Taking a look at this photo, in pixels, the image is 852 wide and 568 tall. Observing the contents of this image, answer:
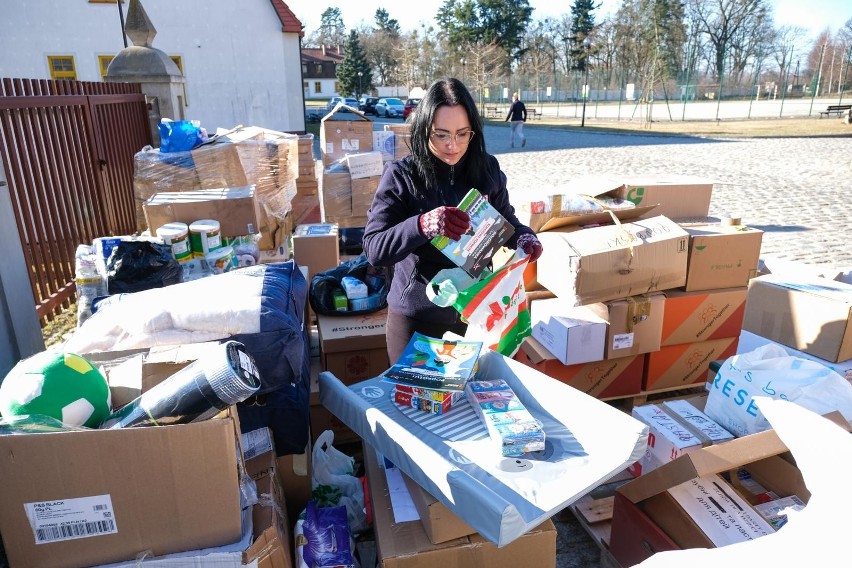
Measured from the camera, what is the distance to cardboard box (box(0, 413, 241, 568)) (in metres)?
1.37

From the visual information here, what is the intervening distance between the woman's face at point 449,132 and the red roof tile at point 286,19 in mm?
15572

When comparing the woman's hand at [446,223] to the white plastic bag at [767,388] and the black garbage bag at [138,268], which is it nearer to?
the white plastic bag at [767,388]

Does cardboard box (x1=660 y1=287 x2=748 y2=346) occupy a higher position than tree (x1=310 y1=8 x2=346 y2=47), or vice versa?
tree (x1=310 y1=8 x2=346 y2=47)

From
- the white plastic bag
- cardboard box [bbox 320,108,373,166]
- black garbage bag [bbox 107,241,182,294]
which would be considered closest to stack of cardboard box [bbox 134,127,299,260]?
cardboard box [bbox 320,108,373,166]

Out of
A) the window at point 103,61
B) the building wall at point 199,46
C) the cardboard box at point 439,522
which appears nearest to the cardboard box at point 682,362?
the cardboard box at point 439,522

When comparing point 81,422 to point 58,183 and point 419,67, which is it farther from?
point 419,67

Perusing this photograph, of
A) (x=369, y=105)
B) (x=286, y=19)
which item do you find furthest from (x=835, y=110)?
(x=286, y=19)

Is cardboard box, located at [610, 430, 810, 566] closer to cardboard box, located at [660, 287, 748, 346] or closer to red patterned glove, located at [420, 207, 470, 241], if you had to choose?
red patterned glove, located at [420, 207, 470, 241]

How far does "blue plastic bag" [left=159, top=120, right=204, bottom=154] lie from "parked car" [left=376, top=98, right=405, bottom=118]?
27.0m

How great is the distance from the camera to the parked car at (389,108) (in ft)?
102

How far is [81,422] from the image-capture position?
1504 millimetres

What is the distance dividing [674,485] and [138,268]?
2370 mm

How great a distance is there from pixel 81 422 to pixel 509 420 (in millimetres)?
1225

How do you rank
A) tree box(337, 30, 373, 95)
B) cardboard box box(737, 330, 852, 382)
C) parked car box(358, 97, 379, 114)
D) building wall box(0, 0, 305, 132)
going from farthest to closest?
tree box(337, 30, 373, 95), parked car box(358, 97, 379, 114), building wall box(0, 0, 305, 132), cardboard box box(737, 330, 852, 382)
